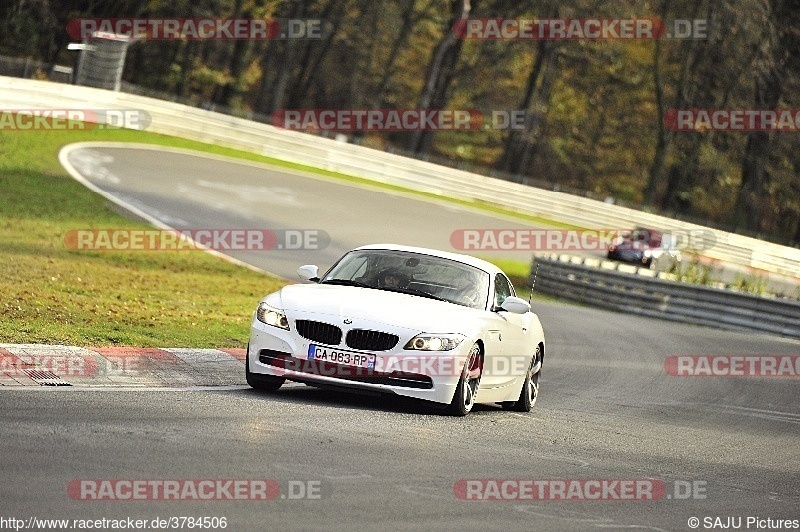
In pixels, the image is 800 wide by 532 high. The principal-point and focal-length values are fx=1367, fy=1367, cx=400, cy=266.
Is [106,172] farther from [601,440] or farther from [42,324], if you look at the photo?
[601,440]

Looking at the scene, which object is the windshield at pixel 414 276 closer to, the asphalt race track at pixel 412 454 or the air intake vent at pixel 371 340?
the asphalt race track at pixel 412 454

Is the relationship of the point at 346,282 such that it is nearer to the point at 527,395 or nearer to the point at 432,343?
the point at 432,343

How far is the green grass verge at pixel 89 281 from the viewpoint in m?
14.1

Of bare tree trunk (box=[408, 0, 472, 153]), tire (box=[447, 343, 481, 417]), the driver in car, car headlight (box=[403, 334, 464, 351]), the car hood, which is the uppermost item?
bare tree trunk (box=[408, 0, 472, 153])

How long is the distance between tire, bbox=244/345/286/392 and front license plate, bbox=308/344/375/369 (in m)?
0.43

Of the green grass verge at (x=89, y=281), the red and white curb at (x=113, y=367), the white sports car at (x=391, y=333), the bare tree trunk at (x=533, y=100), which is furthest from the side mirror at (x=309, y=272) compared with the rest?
the bare tree trunk at (x=533, y=100)

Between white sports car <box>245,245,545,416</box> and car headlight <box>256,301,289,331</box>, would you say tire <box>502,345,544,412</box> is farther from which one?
car headlight <box>256,301,289,331</box>

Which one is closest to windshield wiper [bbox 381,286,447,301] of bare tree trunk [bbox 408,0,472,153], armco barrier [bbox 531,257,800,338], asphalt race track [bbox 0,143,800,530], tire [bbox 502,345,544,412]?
asphalt race track [bbox 0,143,800,530]

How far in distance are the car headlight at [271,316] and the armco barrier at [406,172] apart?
2876cm

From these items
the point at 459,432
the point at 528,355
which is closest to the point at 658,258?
the point at 528,355

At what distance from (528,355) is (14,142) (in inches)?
940

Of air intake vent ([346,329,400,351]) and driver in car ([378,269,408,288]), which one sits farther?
driver in car ([378,269,408,288])

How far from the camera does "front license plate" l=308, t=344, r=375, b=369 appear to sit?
10.7 meters

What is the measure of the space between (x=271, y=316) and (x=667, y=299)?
2006 cm
